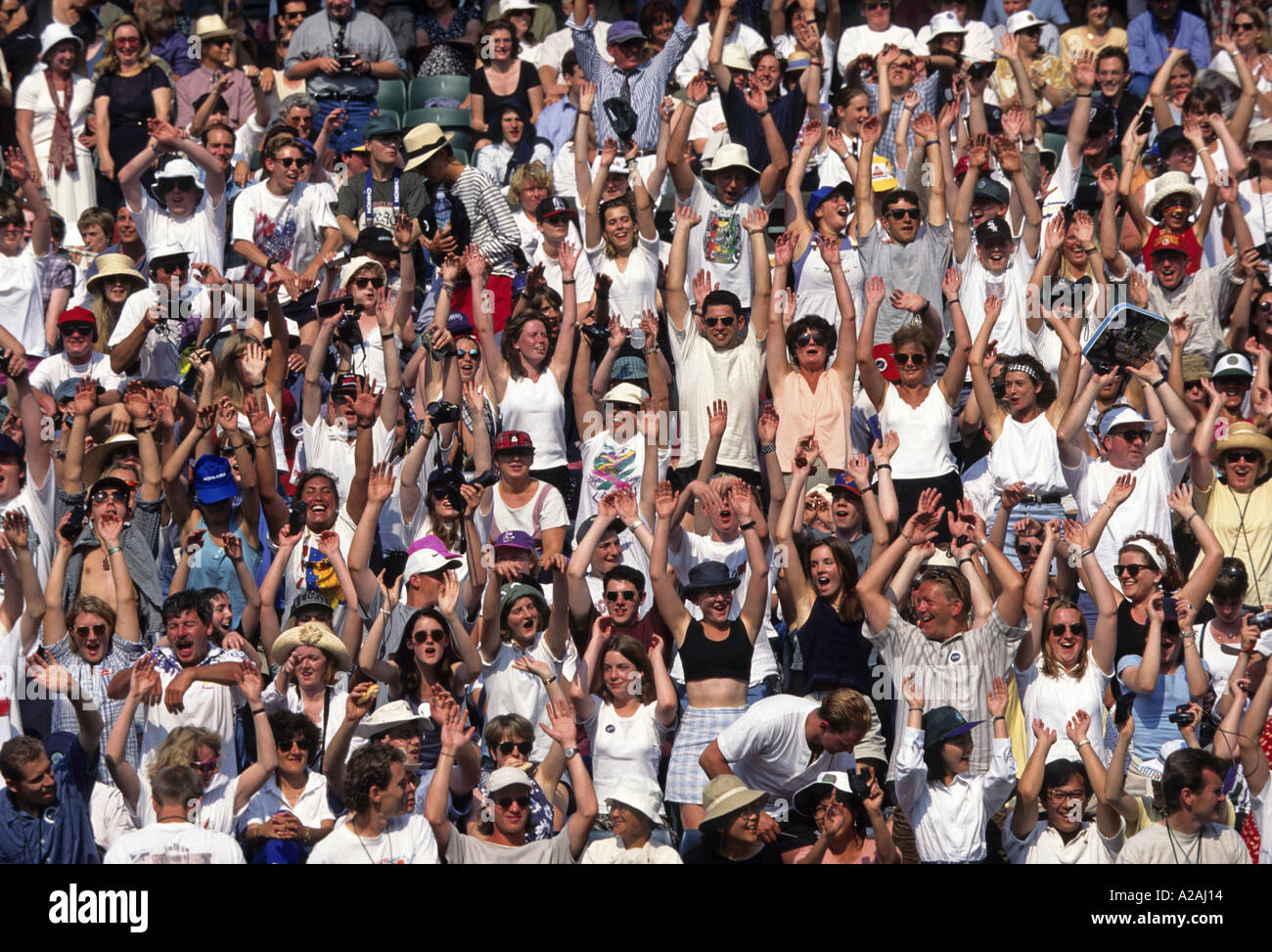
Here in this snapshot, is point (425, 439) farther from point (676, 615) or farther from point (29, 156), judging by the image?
point (29, 156)

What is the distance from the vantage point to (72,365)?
15.1 metres

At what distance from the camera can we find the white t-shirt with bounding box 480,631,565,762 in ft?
40.7

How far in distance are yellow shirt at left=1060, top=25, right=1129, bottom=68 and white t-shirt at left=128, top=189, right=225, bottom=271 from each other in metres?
6.29

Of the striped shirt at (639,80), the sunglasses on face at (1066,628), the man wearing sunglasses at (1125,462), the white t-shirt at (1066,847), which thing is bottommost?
the white t-shirt at (1066,847)

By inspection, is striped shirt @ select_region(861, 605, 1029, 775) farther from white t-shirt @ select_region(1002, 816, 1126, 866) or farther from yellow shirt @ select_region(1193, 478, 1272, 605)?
yellow shirt @ select_region(1193, 478, 1272, 605)

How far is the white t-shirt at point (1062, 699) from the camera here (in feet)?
39.9

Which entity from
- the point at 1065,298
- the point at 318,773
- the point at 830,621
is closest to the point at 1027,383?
the point at 1065,298

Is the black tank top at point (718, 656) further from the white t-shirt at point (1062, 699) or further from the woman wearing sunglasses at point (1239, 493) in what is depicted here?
the woman wearing sunglasses at point (1239, 493)

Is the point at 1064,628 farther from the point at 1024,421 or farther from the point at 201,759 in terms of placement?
the point at 201,759

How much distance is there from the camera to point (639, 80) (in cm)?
1714

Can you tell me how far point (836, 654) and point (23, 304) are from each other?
6323 mm

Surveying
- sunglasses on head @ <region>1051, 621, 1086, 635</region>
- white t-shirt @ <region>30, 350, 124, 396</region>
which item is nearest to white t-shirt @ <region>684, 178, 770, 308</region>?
white t-shirt @ <region>30, 350, 124, 396</region>

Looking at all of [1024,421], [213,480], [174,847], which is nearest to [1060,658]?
[1024,421]

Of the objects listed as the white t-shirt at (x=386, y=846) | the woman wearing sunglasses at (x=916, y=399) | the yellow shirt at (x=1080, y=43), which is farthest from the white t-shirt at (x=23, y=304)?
the yellow shirt at (x=1080, y=43)
